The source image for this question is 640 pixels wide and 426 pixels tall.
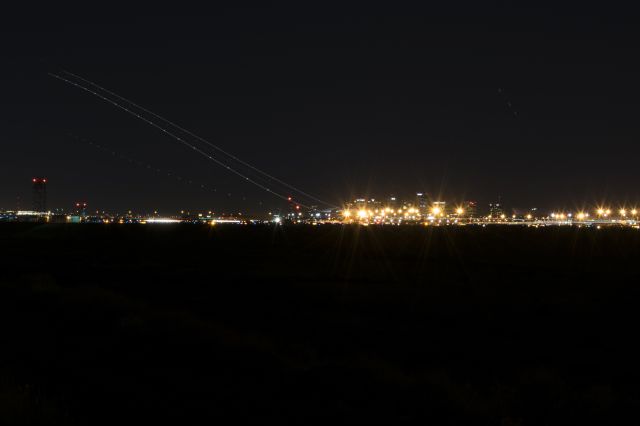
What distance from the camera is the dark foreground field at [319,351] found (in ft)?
35.5

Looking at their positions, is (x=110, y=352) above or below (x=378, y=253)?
below

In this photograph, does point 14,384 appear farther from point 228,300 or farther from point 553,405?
point 228,300

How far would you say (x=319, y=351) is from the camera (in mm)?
17250

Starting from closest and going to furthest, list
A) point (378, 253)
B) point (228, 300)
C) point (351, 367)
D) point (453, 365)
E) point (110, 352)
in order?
1. point (351, 367)
2. point (110, 352)
3. point (453, 365)
4. point (228, 300)
5. point (378, 253)

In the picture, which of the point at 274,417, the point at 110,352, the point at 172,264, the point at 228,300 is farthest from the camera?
the point at 172,264

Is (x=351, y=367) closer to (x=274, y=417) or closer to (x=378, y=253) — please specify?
(x=274, y=417)

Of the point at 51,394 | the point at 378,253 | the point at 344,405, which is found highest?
the point at 378,253

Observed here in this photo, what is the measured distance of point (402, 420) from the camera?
10.4 metres

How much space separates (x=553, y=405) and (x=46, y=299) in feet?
54.3

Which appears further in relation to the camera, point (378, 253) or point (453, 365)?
point (378, 253)

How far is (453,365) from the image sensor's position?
16.5 metres

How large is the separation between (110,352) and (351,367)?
5346 millimetres

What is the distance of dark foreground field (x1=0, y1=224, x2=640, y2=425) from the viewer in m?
10.8

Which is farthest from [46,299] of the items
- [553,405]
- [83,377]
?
[553,405]
